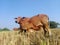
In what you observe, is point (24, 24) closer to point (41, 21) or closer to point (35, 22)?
point (35, 22)

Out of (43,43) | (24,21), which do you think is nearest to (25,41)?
(43,43)

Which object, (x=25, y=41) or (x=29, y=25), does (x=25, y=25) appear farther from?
(x=25, y=41)

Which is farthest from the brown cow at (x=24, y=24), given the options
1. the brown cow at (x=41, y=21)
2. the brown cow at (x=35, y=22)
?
the brown cow at (x=41, y=21)

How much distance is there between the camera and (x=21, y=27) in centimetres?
966

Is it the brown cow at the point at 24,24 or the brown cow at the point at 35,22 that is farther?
the brown cow at the point at 24,24

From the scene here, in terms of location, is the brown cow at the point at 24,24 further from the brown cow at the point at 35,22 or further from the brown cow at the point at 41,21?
the brown cow at the point at 41,21

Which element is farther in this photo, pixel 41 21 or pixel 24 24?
pixel 24 24

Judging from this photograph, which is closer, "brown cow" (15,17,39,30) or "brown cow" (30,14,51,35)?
"brown cow" (30,14,51,35)

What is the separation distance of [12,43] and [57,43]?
758mm

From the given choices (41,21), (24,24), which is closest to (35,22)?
(41,21)

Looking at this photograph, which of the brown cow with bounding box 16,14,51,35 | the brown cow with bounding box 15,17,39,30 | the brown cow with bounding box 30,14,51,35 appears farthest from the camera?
the brown cow with bounding box 15,17,39,30

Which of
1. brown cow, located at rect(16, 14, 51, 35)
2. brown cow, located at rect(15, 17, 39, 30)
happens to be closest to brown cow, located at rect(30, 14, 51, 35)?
brown cow, located at rect(16, 14, 51, 35)

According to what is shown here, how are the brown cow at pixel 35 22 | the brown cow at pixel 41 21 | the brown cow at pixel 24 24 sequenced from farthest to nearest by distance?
the brown cow at pixel 24 24, the brown cow at pixel 35 22, the brown cow at pixel 41 21

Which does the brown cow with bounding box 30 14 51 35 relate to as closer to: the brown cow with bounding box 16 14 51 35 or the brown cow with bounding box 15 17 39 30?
the brown cow with bounding box 16 14 51 35
